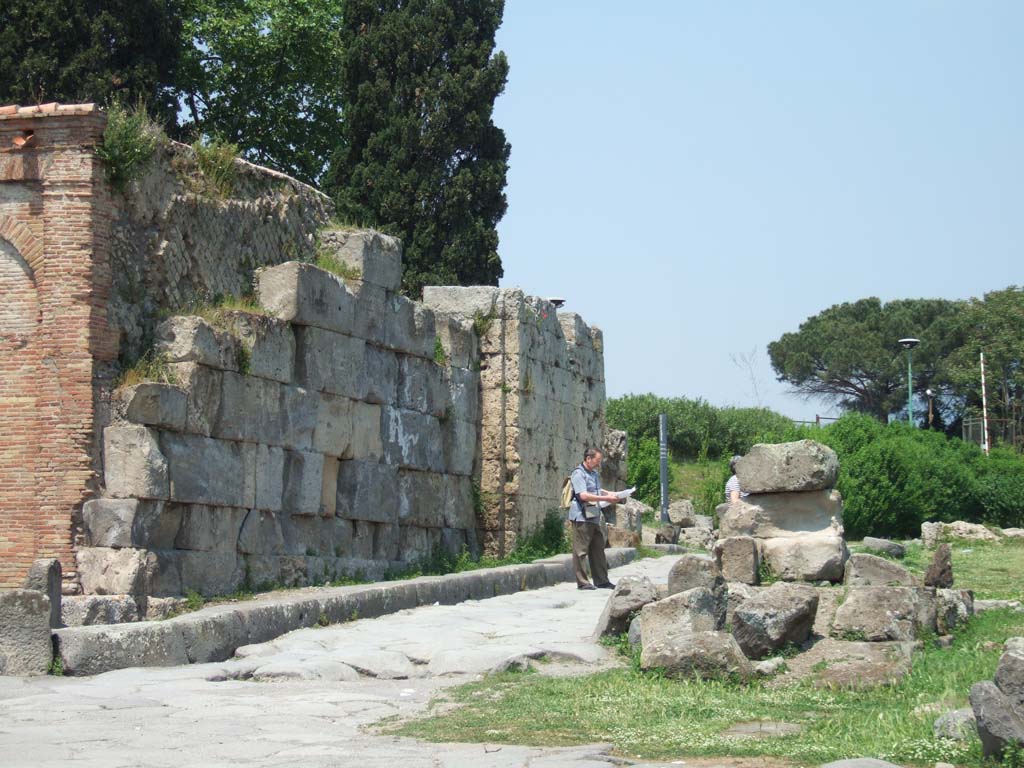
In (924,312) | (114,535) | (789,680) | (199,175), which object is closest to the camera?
(789,680)

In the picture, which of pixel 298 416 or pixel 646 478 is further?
pixel 646 478

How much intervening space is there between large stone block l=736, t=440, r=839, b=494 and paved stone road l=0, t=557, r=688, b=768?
226 cm

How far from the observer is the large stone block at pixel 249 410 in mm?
13625

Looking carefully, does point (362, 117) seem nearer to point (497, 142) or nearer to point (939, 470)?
point (497, 142)

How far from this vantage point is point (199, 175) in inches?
562

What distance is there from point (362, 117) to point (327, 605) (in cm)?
1840

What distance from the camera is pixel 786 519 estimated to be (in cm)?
1393

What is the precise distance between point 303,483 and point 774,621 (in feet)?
21.1

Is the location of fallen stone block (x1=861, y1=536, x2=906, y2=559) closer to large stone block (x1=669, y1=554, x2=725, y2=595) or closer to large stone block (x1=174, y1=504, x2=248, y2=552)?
large stone block (x1=669, y1=554, x2=725, y2=595)

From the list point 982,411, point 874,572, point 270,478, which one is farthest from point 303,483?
point 982,411

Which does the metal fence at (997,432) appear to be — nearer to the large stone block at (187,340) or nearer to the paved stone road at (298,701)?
the large stone block at (187,340)

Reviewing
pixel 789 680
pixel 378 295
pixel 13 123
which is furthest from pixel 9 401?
pixel 789 680

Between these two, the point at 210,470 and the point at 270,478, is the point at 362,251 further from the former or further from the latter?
the point at 210,470

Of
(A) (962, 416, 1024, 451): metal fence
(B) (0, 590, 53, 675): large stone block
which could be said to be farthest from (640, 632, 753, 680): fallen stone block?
(A) (962, 416, 1024, 451): metal fence
